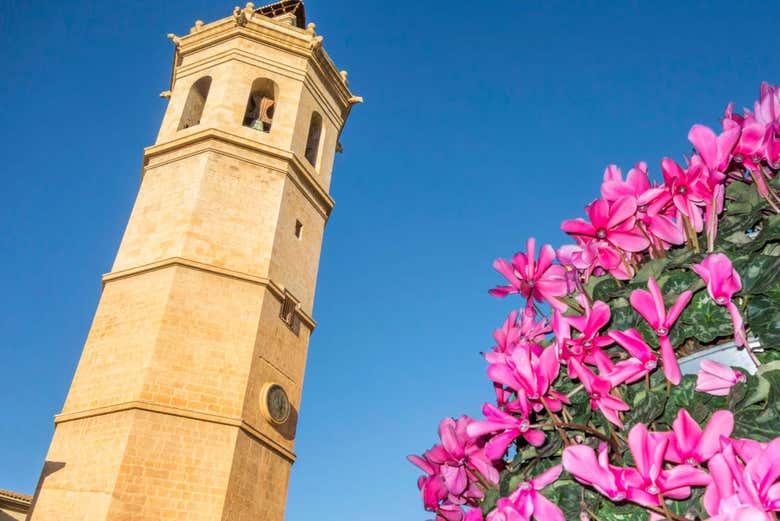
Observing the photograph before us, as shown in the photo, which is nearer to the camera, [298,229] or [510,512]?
[510,512]

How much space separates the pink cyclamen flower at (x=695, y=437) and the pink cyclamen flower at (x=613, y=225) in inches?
21.6

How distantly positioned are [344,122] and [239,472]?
32.5ft

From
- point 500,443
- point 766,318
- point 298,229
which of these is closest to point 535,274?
point 500,443

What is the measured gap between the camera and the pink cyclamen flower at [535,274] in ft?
6.10

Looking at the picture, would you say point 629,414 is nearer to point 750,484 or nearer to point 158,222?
point 750,484

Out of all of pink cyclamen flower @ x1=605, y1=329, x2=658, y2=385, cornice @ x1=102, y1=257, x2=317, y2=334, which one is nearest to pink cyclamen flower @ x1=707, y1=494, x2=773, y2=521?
pink cyclamen flower @ x1=605, y1=329, x2=658, y2=385

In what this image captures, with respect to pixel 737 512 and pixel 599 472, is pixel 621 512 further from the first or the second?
pixel 737 512

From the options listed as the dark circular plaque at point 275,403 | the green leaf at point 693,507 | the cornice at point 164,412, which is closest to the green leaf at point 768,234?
the green leaf at point 693,507

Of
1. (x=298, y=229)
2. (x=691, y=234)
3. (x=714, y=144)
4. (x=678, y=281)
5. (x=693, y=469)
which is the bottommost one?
(x=693, y=469)


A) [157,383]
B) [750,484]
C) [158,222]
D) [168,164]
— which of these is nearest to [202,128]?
[168,164]

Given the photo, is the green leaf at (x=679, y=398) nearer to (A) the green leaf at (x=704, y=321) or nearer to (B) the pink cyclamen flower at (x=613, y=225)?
(A) the green leaf at (x=704, y=321)

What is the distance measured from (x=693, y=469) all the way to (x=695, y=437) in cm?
6

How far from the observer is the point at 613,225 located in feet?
5.48

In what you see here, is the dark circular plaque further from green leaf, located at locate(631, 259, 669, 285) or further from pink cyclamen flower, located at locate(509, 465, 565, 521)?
green leaf, located at locate(631, 259, 669, 285)
